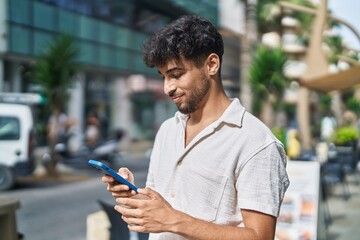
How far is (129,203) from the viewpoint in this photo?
1360 mm

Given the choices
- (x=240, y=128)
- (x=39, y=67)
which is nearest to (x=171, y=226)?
(x=240, y=128)

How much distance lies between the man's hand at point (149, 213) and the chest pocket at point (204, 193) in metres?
0.15

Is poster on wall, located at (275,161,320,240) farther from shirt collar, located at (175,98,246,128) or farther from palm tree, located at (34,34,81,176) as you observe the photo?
palm tree, located at (34,34,81,176)

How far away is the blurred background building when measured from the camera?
64.3ft

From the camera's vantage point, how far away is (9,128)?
11398 millimetres

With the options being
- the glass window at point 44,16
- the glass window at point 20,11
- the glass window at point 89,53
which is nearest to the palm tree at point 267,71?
the glass window at point 20,11

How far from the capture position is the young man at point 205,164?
1385 millimetres

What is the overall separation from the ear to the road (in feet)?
19.3

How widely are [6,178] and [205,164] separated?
1044 cm

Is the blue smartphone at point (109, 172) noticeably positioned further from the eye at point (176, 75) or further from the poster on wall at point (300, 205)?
the poster on wall at point (300, 205)

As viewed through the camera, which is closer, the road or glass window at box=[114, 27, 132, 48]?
the road

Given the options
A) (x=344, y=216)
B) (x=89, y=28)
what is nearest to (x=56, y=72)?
(x=344, y=216)

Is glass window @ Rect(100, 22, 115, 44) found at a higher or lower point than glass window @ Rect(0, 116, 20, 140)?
higher

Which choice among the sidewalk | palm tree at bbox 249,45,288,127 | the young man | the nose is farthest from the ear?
palm tree at bbox 249,45,288,127
